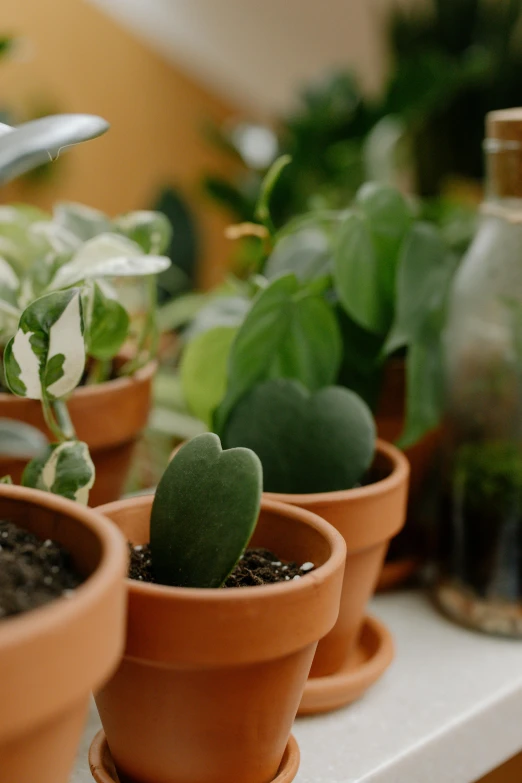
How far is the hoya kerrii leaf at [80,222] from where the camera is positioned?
71cm

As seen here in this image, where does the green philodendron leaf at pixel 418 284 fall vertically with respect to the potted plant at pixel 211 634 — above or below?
above

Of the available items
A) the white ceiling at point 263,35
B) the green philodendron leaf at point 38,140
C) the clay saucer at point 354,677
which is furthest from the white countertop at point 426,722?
the white ceiling at point 263,35

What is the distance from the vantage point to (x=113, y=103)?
2.52 metres

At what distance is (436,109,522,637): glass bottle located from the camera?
0.69 meters

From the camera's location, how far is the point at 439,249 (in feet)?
2.35

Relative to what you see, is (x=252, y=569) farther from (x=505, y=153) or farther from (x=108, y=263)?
(x=505, y=153)

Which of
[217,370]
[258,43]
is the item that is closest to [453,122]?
[258,43]

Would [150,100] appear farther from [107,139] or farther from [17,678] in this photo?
[17,678]

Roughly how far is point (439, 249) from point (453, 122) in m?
1.55

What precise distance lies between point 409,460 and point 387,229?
230 millimetres

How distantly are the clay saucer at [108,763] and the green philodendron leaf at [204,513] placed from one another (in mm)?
107

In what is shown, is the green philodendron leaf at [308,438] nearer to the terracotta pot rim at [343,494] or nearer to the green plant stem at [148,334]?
the terracotta pot rim at [343,494]

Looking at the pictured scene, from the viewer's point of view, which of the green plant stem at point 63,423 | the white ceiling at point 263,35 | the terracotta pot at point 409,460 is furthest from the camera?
the white ceiling at point 263,35

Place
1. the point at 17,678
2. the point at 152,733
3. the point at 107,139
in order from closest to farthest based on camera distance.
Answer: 1. the point at 17,678
2. the point at 152,733
3. the point at 107,139
